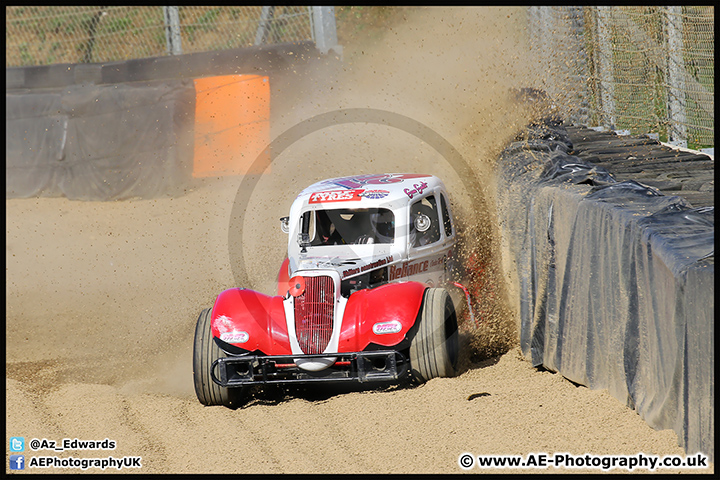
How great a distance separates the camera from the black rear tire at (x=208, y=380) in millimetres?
5488

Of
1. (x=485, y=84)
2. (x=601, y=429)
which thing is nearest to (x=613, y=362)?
(x=601, y=429)

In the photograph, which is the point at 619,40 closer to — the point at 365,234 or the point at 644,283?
the point at 365,234

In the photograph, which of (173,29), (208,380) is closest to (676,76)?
(208,380)

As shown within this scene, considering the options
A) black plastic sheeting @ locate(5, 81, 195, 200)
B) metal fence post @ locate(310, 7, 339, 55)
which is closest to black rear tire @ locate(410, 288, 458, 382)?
black plastic sheeting @ locate(5, 81, 195, 200)

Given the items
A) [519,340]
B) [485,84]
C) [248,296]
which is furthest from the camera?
[485,84]

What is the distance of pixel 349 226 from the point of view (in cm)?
693

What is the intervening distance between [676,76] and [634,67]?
0.85 metres

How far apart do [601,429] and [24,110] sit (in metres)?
13.8

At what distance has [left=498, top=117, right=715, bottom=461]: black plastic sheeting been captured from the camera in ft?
10.5

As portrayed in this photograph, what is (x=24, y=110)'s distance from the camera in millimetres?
14195

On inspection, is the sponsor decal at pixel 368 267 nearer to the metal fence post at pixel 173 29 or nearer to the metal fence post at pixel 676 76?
the metal fence post at pixel 676 76

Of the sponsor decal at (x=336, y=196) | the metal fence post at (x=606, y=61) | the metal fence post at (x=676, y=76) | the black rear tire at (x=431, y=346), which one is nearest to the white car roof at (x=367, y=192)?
the sponsor decal at (x=336, y=196)

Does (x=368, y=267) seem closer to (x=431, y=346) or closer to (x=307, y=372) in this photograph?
(x=431, y=346)

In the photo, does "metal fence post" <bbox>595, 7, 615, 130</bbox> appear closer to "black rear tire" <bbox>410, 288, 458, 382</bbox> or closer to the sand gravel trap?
the sand gravel trap
